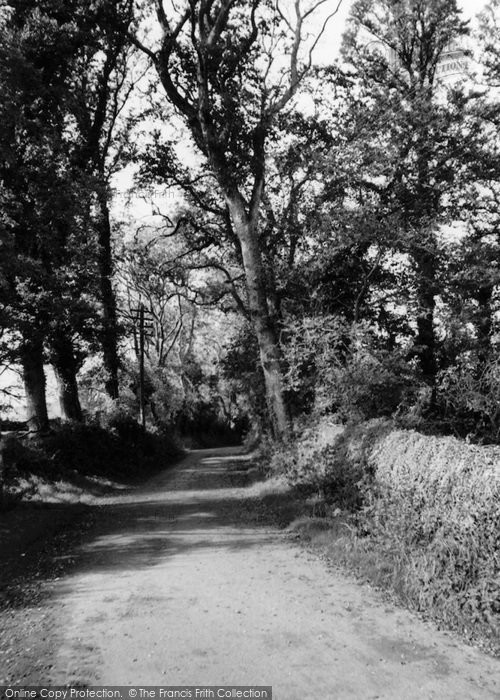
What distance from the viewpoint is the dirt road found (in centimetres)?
443

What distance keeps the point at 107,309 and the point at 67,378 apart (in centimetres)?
341

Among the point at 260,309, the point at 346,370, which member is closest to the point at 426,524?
the point at 346,370

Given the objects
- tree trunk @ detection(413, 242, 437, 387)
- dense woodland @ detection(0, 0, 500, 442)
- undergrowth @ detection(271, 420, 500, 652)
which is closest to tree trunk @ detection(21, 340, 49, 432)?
dense woodland @ detection(0, 0, 500, 442)

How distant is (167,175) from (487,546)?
18.5 meters

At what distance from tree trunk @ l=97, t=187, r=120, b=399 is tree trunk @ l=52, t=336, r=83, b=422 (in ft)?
4.83

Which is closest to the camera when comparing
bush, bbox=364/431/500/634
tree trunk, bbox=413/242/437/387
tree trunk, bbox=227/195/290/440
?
bush, bbox=364/431/500/634

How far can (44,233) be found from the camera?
39.1ft

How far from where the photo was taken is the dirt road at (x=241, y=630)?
4430mm

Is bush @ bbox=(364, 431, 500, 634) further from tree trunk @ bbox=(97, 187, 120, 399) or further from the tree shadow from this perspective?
tree trunk @ bbox=(97, 187, 120, 399)

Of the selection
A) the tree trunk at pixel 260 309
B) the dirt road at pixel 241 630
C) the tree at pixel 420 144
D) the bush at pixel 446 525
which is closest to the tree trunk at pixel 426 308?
the tree at pixel 420 144

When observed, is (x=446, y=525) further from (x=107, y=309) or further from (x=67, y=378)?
(x=107, y=309)

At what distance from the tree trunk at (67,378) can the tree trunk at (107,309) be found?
1.47 metres

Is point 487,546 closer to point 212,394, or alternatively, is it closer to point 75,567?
point 75,567

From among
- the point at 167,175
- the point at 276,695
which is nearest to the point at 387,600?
the point at 276,695
